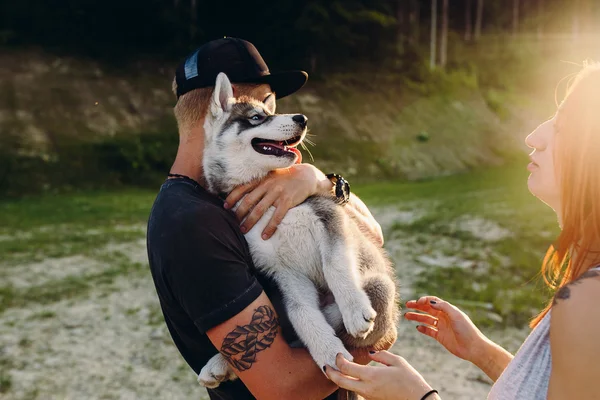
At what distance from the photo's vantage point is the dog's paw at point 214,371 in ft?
9.05

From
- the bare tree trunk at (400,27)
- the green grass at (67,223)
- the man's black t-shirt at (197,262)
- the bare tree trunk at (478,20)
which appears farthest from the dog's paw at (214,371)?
the bare tree trunk at (478,20)

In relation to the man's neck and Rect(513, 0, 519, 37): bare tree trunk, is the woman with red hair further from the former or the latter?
Rect(513, 0, 519, 37): bare tree trunk

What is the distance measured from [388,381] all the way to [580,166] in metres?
1.05

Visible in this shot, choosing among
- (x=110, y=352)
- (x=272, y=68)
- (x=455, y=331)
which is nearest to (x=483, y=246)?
(x=110, y=352)

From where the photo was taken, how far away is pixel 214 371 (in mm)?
2756

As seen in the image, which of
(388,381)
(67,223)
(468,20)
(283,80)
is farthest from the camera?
(468,20)

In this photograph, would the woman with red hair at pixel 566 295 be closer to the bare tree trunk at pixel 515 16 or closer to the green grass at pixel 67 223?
the green grass at pixel 67 223

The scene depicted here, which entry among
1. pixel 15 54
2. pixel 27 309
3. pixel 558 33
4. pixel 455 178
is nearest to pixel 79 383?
pixel 27 309

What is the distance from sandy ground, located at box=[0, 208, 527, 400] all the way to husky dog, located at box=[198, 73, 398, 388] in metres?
3.79

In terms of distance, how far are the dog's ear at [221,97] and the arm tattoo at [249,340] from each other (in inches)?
42.9

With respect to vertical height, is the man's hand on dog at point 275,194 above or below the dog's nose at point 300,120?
below

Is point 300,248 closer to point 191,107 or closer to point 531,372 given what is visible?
point 191,107

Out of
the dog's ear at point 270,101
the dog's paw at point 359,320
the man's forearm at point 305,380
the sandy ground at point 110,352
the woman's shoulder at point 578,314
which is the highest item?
the dog's ear at point 270,101

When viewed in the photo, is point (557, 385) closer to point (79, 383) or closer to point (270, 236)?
point (270, 236)
